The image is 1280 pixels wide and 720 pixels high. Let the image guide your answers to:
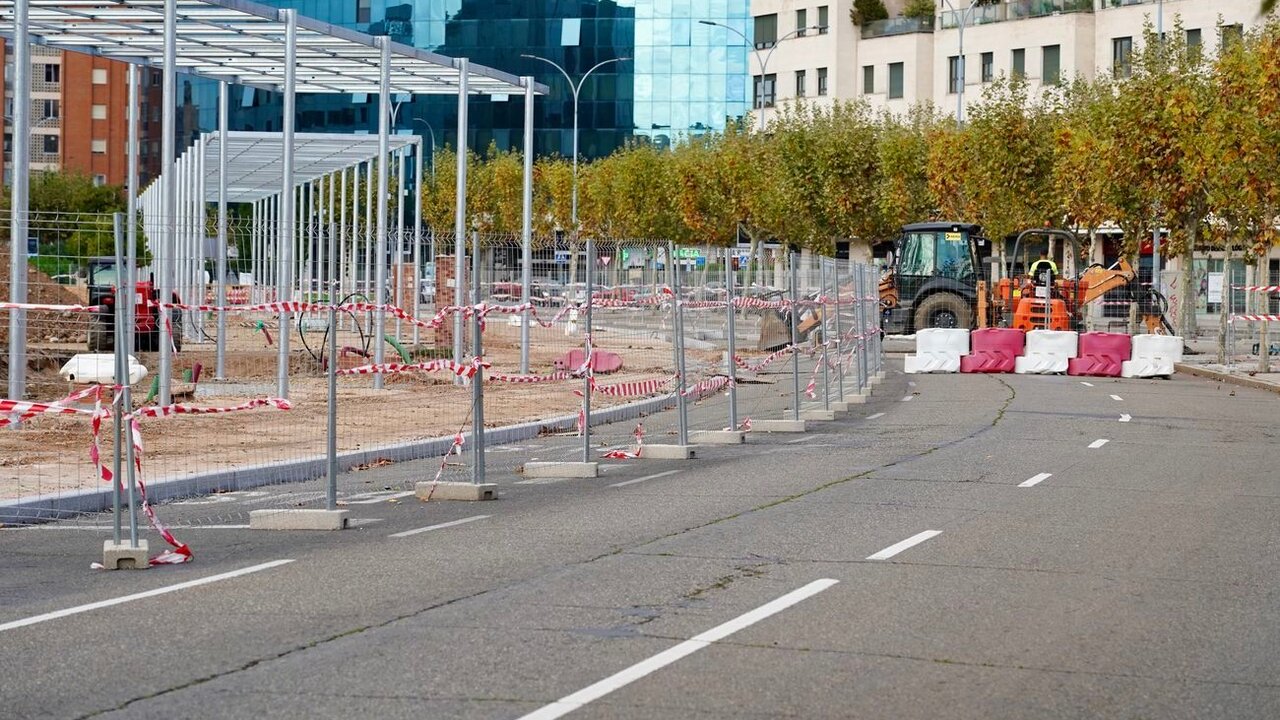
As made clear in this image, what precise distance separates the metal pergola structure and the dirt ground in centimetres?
74

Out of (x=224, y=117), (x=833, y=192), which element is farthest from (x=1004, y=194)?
(x=224, y=117)

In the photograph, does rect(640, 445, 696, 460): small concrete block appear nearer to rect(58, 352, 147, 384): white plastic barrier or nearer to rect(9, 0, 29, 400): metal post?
rect(9, 0, 29, 400): metal post

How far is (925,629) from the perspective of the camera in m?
8.82

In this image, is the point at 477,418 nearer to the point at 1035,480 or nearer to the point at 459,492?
the point at 459,492

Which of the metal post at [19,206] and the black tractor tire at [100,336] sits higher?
the metal post at [19,206]

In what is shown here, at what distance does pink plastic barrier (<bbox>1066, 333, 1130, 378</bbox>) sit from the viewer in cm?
3866

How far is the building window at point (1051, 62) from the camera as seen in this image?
3172 inches

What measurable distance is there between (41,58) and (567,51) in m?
39.1

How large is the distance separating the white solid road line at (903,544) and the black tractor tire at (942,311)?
114ft

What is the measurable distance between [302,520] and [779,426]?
10718 mm

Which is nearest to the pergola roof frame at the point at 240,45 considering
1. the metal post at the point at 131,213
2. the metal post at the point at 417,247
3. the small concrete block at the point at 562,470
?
the metal post at the point at 131,213

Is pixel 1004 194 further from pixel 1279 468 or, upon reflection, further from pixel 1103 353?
pixel 1279 468

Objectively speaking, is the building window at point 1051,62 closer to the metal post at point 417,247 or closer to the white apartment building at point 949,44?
the white apartment building at point 949,44

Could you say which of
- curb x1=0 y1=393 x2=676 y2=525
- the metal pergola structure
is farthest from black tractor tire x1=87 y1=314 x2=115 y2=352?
curb x1=0 y1=393 x2=676 y2=525
